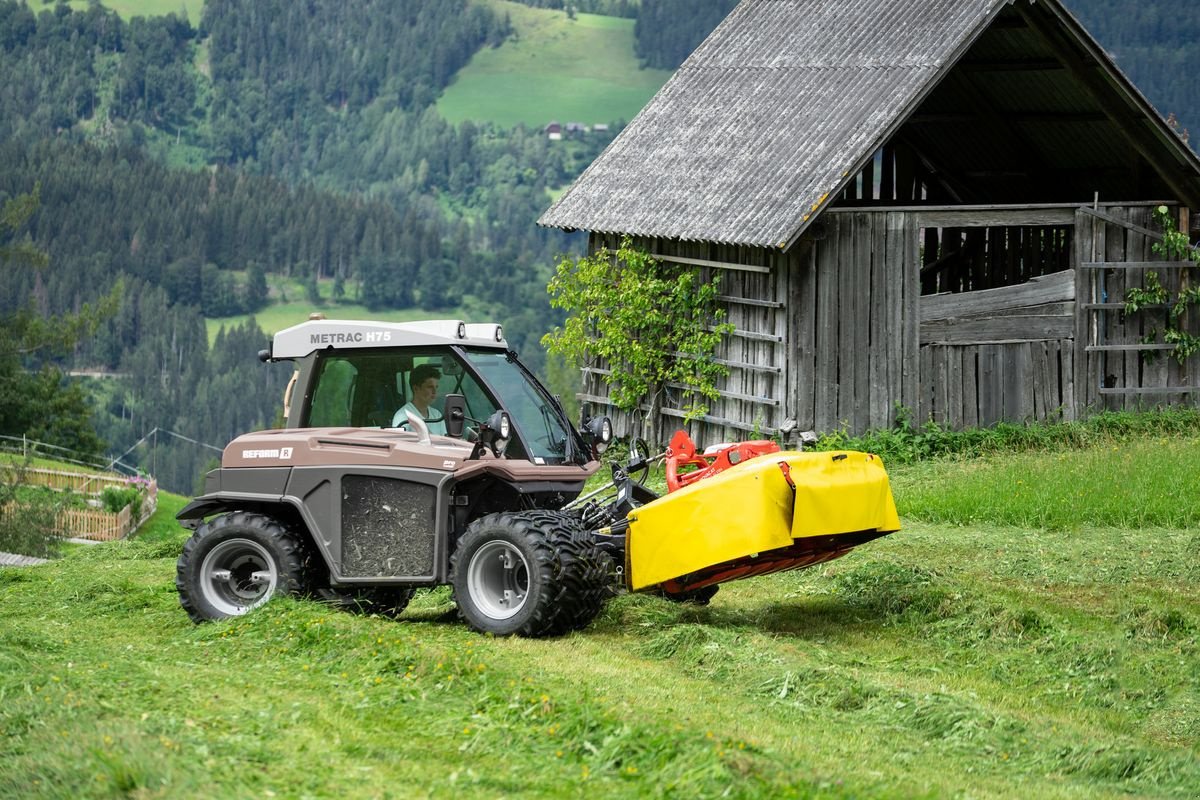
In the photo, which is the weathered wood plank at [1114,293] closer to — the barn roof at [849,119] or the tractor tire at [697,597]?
the barn roof at [849,119]

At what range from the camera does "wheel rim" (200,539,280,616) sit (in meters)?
12.2

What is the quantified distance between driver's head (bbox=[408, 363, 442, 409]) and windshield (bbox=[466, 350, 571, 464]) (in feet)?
0.96

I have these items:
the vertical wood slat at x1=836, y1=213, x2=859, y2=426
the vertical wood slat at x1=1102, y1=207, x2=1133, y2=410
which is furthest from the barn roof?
the vertical wood slat at x1=1102, y1=207, x2=1133, y2=410

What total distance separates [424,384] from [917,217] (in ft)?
36.6

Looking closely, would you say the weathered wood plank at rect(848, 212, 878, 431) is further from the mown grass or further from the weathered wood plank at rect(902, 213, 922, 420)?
the mown grass

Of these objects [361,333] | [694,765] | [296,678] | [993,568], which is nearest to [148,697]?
[296,678]

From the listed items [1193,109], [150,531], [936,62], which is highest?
[1193,109]

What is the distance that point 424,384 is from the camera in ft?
39.8

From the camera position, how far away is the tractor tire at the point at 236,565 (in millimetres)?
12031

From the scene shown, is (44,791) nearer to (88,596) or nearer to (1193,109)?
(88,596)

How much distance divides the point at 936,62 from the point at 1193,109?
100 meters

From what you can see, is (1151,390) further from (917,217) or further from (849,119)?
(849,119)

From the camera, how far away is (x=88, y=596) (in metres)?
14.0


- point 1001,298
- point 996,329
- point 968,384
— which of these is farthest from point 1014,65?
point 968,384
